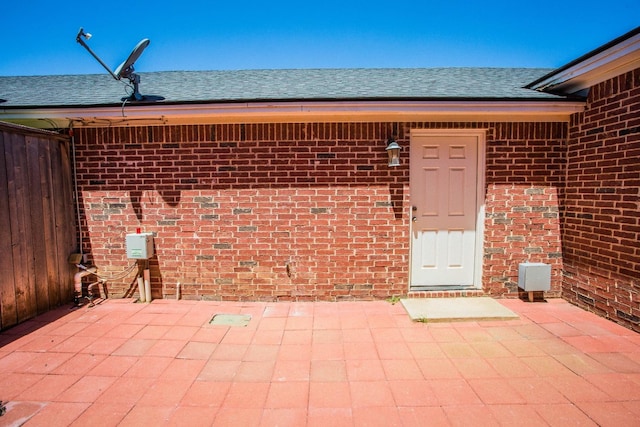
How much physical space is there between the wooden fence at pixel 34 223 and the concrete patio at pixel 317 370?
372 mm

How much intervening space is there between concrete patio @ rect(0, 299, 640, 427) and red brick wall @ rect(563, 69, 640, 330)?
34 centimetres

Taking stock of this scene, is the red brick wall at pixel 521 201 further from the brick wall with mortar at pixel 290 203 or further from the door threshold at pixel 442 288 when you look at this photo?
the door threshold at pixel 442 288

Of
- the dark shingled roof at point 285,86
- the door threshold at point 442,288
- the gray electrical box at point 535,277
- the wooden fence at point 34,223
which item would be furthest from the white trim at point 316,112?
the door threshold at point 442,288

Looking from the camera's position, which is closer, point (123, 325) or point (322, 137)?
point (123, 325)

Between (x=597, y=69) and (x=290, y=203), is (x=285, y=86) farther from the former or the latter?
(x=597, y=69)

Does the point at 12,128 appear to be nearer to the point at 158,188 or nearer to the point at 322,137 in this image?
the point at 158,188

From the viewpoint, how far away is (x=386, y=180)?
173 inches

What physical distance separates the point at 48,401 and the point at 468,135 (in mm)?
5393

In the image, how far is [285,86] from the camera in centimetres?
511

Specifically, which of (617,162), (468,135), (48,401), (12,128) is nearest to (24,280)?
(12,128)

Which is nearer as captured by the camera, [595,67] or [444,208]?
[595,67]

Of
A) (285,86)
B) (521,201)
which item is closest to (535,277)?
(521,201)

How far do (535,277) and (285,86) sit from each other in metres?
4.67

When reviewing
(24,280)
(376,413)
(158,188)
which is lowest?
(376,413)
